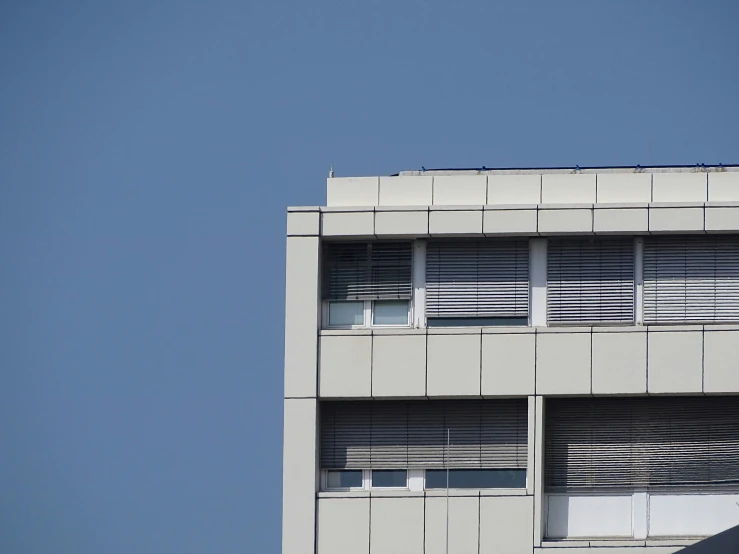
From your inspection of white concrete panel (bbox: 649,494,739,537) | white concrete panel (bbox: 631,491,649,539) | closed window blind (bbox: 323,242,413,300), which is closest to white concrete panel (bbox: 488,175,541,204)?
closed window blind (bbox: 323,242,413,300)

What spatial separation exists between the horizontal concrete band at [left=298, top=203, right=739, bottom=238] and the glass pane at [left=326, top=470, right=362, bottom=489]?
A: 4751mm

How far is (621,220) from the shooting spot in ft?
→ 90.1

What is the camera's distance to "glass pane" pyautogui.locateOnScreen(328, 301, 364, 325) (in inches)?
1116

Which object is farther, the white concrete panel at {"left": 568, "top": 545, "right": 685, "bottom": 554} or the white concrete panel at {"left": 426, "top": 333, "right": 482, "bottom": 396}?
the white concrete panel at {"left": 426, "top": 333, "right": 482, "bottom": 396}

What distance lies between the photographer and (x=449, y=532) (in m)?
27.1

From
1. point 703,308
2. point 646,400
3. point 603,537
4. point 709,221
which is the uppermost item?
point 709,221

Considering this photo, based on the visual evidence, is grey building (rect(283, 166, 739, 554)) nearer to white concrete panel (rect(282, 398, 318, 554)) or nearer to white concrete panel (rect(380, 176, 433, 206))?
white concrete panel (rect(282, 398, 318, 554))

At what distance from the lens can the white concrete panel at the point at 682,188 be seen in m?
27.9

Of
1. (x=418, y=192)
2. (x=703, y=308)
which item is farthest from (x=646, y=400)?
(x=418, y=192)

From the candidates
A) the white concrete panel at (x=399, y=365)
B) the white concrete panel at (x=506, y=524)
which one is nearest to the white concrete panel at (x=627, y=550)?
the white concrete panel at (x=506, y=524)

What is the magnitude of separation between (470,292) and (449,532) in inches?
188

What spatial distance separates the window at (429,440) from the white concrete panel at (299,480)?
0.50 meters

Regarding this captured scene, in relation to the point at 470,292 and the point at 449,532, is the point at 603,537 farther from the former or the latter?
the point at 470,292

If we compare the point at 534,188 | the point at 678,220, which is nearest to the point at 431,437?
the point at 534,188
